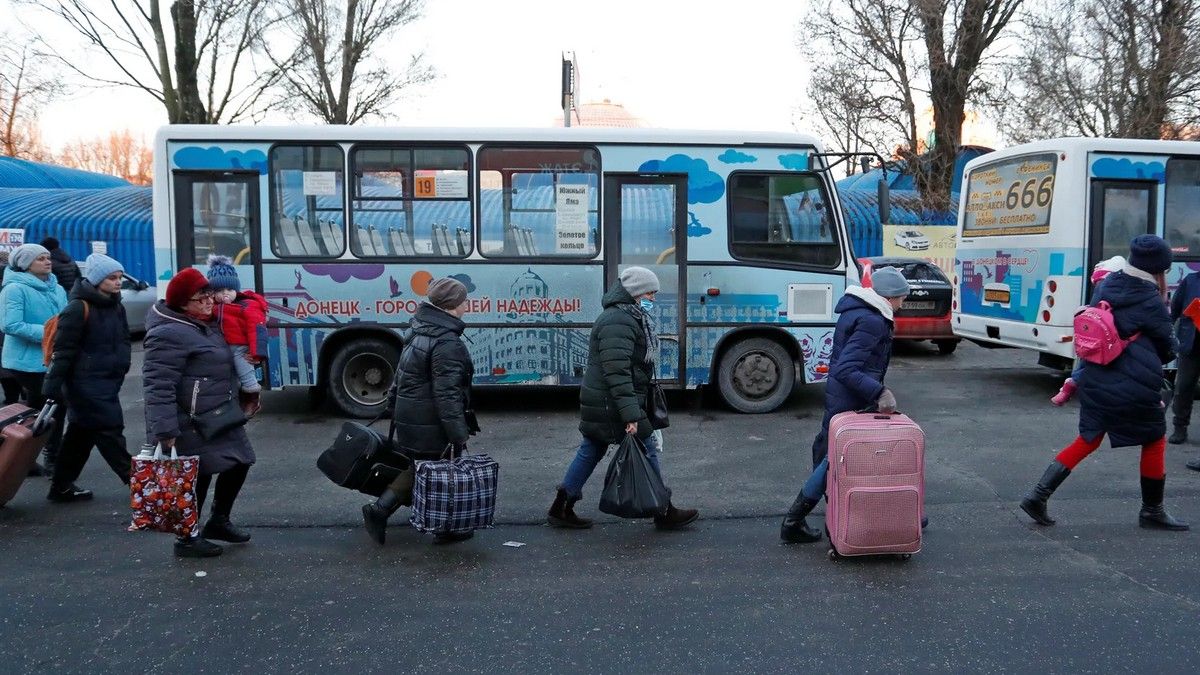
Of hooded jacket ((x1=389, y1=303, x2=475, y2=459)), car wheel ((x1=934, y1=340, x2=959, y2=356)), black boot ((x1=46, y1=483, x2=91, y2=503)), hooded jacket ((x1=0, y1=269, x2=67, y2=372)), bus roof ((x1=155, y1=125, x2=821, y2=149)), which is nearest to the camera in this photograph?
hooded jacket ((x1=389, y1=303, x2=475, y2=459))

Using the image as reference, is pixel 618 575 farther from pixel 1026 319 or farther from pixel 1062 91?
pixel 1062 91

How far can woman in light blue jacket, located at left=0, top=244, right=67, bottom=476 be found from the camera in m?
6.38

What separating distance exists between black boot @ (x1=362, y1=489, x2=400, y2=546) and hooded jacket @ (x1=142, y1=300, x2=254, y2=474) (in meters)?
0.74

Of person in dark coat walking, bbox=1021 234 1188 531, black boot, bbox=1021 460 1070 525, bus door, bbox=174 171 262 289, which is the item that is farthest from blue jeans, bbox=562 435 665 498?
bus door, bbox=174 171 262 289

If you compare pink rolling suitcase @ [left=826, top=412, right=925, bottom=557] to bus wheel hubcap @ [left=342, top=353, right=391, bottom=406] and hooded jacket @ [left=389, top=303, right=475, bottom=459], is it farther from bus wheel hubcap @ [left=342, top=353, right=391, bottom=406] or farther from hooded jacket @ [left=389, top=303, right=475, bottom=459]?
bus wheel hubcap @ [left=342, top=353, right=391, bottom=406]

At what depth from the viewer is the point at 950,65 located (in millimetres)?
20375

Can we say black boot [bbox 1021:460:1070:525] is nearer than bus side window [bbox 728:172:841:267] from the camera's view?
Yes

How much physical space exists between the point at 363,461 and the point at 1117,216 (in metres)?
8.41

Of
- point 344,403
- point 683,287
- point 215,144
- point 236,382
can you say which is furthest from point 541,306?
point 236,382

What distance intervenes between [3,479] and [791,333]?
6.56m

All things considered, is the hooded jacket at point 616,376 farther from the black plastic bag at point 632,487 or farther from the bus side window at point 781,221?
the bus side window at point 781,221

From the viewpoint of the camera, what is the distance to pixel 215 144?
8641 millimetres

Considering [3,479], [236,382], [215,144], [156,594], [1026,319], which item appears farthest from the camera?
[1026,319]

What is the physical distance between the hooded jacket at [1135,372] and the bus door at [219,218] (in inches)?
280
